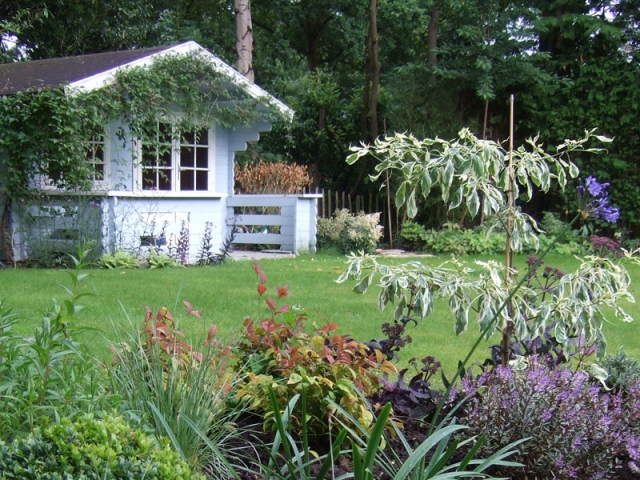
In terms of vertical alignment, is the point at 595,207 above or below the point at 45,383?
above

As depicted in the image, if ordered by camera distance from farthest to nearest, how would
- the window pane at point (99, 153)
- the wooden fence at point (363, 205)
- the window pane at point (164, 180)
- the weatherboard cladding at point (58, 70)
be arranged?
the wooden fence at point (363, 205), the window pane at point (164, 180), the window pane at point (99, 153), the weatherboard cladding at point (58, 70)

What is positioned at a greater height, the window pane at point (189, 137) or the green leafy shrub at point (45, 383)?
the window pane at point (189, 137)

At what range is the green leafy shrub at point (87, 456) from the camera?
6.09 feet

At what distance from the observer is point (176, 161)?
12.0m

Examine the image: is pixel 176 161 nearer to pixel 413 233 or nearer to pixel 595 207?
pixel 413 233

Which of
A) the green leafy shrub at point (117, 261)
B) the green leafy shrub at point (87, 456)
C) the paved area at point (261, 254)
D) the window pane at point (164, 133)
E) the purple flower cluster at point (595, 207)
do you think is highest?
the window pane at point (164, 133)

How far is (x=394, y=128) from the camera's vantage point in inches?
611

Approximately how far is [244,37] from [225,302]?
896 centimetres

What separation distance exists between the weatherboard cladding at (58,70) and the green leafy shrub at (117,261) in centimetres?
247

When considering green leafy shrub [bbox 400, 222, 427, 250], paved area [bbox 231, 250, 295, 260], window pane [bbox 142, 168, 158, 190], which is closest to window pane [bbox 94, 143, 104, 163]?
window pane [bbox 142, 168, 158, 190]

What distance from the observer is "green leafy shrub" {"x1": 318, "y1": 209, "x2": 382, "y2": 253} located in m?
12.8

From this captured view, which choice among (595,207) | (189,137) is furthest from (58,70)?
(595,207)

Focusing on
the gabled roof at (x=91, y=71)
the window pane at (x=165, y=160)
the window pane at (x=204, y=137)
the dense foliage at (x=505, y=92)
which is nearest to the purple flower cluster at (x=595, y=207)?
the gabled roof at (x=91, y=71)

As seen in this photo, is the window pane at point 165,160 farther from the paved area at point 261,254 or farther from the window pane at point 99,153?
the paved area at point 261,254
